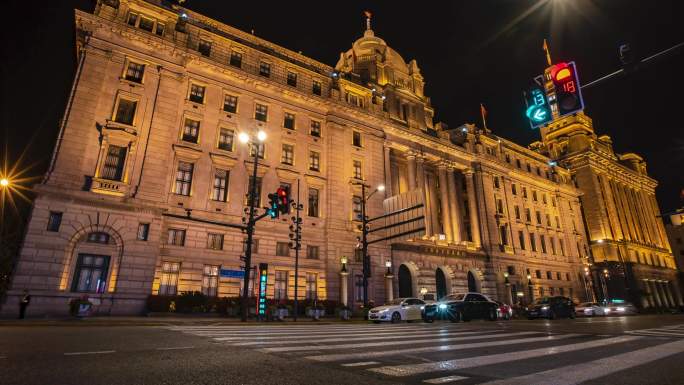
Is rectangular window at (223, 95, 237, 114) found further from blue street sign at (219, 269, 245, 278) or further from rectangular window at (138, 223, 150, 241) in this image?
blue street sign at (219, 269, 245, 278)

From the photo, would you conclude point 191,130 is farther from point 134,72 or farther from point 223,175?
point 134,72

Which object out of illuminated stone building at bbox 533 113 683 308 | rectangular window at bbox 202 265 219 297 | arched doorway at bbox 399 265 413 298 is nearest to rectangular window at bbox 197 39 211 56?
rectangular window at bbox 202 265 219 297

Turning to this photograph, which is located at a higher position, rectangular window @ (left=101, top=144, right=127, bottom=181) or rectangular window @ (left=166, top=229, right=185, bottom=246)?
rectangular window @ (left=101, top=144, right=127, bottom=181)

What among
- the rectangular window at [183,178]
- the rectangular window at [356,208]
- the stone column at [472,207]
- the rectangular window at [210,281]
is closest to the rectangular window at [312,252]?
the rectangular window at [356,208]

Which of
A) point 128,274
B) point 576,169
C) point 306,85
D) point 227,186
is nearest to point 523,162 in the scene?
point 576,169

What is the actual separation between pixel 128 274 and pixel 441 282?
101 ft

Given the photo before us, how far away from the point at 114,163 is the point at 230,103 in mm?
10257

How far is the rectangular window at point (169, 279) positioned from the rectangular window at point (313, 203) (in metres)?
11.2

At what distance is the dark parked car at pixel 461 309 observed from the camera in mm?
19234

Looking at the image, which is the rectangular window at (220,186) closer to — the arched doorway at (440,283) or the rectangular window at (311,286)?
the rectangular window at (311,286)

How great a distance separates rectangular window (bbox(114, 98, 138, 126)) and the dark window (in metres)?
4.24

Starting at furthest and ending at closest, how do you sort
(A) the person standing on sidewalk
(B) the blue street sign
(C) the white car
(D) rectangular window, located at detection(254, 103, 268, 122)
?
(D) rectangular window, located at detection(254, 103, 268, 122), (B) the blue street sign, (C) the white car, (A) the person standing on sidewalk

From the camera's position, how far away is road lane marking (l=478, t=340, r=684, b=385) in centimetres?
417

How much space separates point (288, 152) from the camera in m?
31.3
